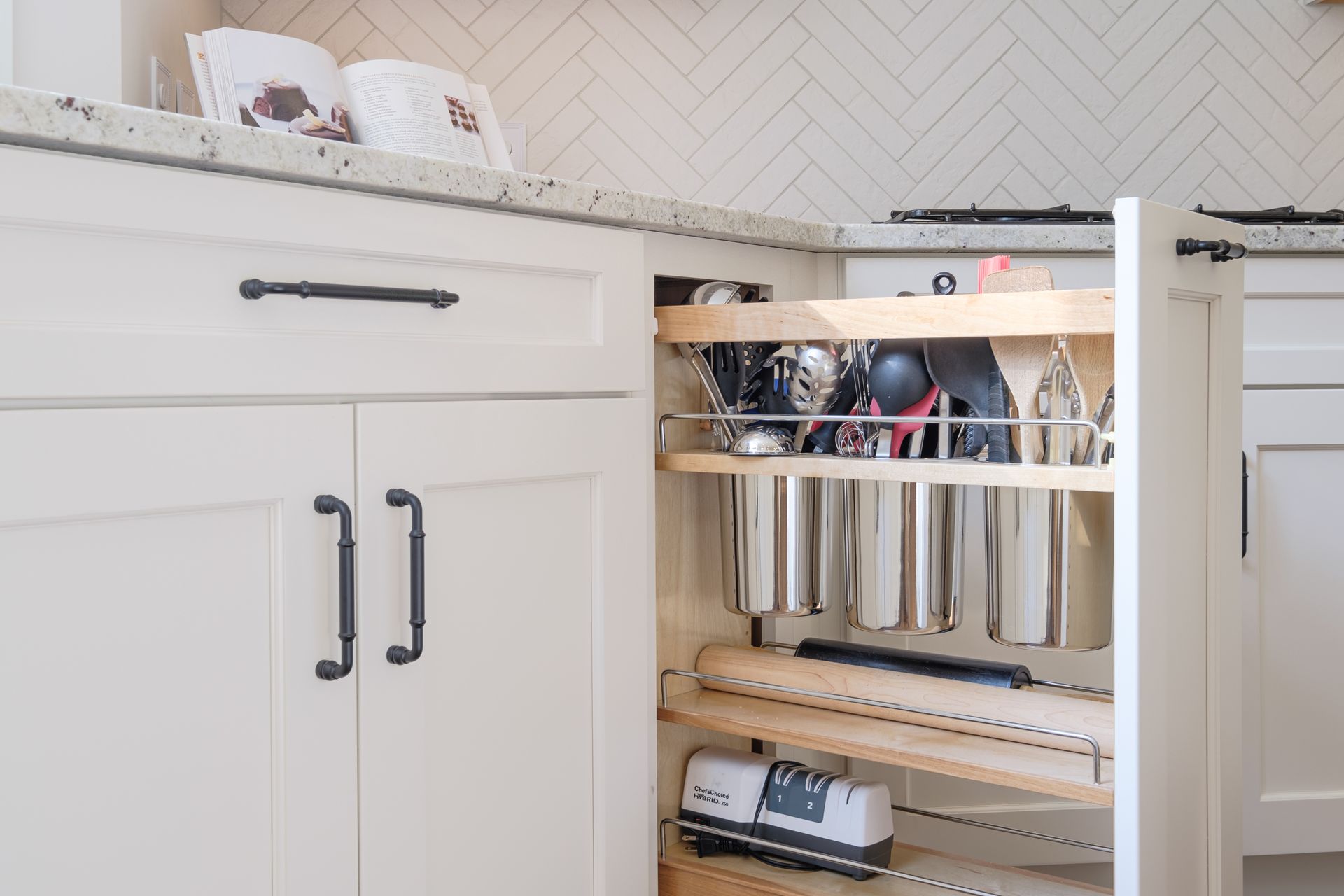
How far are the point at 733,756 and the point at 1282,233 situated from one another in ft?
3.73

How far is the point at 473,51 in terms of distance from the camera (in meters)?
2.08

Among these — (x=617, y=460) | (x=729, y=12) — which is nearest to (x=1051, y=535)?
(x=617, y=460)

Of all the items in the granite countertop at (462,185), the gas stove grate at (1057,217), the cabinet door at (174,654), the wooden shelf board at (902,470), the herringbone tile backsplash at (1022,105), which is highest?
the herringbone tile backsplash at (1022,105)

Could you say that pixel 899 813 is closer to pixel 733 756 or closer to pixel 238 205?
pixel 733 756

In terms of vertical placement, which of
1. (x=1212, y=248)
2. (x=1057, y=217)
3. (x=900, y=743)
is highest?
(x=1057, y=217)

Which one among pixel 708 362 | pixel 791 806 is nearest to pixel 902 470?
pixel 708 362

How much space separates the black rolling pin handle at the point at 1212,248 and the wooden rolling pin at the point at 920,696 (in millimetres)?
443

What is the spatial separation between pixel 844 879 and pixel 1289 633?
35.6 inches

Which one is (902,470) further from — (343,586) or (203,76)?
(203,76)

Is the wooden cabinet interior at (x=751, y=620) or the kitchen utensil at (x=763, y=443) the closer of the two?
the wooden cabinet interior at (x=751, y=620)

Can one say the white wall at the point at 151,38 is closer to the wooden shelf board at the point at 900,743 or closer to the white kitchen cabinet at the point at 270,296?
the white kitchen cabinet at the point at 270,296

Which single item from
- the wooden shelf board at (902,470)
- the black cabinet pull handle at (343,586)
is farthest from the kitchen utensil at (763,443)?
the black cabinet pull handle at (343,586)

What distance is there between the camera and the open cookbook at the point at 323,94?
124cm

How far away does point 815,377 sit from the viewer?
1220 mm
